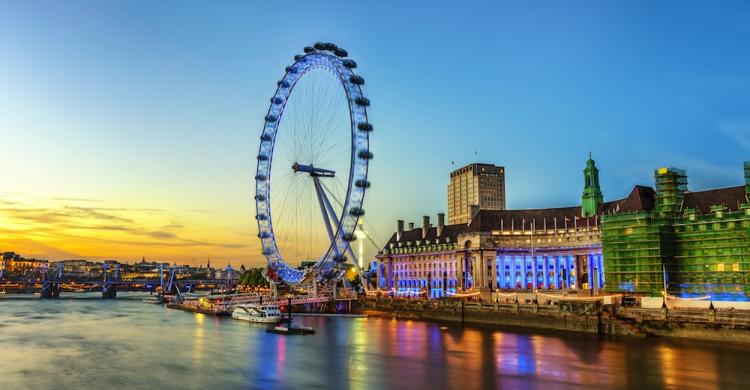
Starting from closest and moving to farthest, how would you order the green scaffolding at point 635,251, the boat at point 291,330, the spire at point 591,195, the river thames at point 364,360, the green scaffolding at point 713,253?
the river thames at point 364,360
the green scaffolding at point 713,253
the boat at point 291,330
the green scaffolding at point 635,251
the spire at point 591,195

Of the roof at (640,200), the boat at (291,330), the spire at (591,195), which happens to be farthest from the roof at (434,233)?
the boat at (291,330)

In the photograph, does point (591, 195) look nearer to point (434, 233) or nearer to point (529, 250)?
point (529, 250)

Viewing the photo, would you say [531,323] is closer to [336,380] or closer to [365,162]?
[365,162]

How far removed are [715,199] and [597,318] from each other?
30.6 m

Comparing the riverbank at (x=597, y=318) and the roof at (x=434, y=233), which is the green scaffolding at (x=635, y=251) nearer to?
the riverbank at (x=597, y=318)

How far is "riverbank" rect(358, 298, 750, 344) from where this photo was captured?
6034 cm

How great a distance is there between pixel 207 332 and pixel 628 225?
57475 mm

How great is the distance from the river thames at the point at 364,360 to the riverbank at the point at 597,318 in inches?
98.8

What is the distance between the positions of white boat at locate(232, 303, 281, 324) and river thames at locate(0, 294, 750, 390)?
9367mm

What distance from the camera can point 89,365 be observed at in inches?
2154

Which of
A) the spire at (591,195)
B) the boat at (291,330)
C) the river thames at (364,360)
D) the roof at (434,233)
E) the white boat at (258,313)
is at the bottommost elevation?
the river thames at (364,360)

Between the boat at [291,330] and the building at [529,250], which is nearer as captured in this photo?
the boat at [291,330]

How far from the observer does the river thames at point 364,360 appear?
4453 cm

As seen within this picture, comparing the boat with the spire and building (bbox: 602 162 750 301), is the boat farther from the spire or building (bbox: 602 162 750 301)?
the spire
